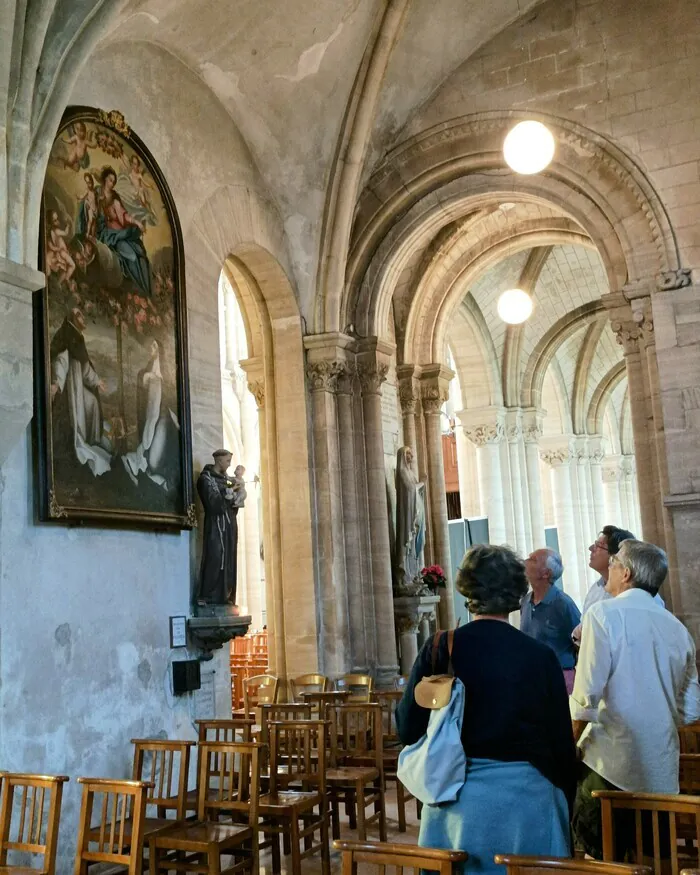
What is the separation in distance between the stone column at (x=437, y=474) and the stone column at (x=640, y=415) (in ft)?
12.6

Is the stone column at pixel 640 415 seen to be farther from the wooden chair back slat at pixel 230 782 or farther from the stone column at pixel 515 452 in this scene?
the stone column at pixel 515 452

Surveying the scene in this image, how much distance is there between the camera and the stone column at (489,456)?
16891 millimetres

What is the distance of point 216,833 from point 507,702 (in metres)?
2.45

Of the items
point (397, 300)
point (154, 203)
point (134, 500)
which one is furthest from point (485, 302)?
point (134, 500)

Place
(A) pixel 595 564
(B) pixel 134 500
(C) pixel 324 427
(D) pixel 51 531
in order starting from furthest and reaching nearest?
(C) pixel 324 427
(B) pixel 134 500
(D) pixel 51 531
(A) pixel 595 564

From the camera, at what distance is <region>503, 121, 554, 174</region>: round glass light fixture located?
9.30 metres

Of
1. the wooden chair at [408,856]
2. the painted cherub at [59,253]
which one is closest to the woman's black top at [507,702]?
the wooden chair at [408,856]

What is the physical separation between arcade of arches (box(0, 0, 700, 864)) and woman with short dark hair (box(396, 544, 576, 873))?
3.79m

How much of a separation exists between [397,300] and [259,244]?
383cm

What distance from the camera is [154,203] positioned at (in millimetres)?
7965

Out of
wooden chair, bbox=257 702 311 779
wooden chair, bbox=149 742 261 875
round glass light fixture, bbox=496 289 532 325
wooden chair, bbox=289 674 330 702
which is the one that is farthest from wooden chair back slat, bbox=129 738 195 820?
round glass light fixture, bbox=496 289 532 325

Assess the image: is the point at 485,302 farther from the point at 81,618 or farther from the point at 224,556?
the point at 81,618

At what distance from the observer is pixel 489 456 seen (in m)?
17.0

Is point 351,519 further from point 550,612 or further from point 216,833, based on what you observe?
point 216,833
